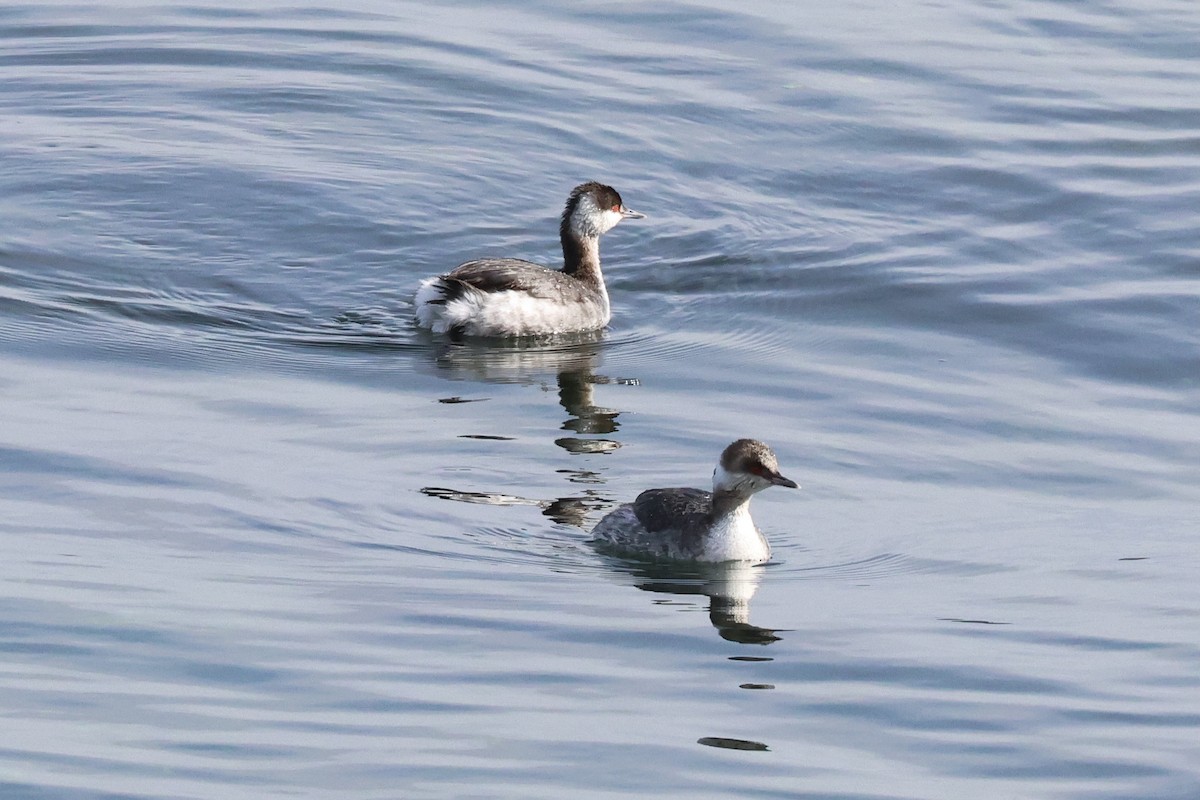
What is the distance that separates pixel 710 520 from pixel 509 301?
5.37 meters

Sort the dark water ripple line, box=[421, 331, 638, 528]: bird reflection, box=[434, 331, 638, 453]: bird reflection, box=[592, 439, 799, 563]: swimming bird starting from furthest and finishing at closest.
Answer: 1. box=[434, 331, 638, 453]: bird reflection
2. box=[421, 331, 638, 528]: bird reflection
3. box=[592, 439, 799, 563]: swimming bird
4. the dark water ripple line

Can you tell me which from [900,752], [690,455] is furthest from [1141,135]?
[900,752]

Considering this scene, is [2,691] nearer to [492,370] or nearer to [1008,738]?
[1008,738]

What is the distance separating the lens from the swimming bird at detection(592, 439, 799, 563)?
1097 centimetres

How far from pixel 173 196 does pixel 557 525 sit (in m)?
8.93

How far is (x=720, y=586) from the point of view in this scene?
10781 mm

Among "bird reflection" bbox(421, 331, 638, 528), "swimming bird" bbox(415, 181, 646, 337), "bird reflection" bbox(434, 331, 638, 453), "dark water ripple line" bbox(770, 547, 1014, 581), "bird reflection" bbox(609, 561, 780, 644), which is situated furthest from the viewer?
"swimming bird" bbox(415, 181, 646, 337)

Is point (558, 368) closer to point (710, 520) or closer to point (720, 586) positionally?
point (710, 520)

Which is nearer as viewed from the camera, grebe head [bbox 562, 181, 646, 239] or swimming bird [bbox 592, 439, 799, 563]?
swimming bird [bbox 592, 439, 799, 563]

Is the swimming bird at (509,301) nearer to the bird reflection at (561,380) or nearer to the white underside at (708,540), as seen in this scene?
the bird reflection at (561,380)

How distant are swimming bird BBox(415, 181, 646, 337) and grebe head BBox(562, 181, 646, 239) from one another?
411mm

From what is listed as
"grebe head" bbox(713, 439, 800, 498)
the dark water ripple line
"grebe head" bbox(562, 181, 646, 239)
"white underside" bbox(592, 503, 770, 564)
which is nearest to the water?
the dark water ripple line

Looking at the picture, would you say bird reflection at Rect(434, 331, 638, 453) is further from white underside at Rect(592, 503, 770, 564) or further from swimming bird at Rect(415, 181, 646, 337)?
white underside at Rect(592, 503, 770, 564)

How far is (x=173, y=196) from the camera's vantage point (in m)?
19.3
